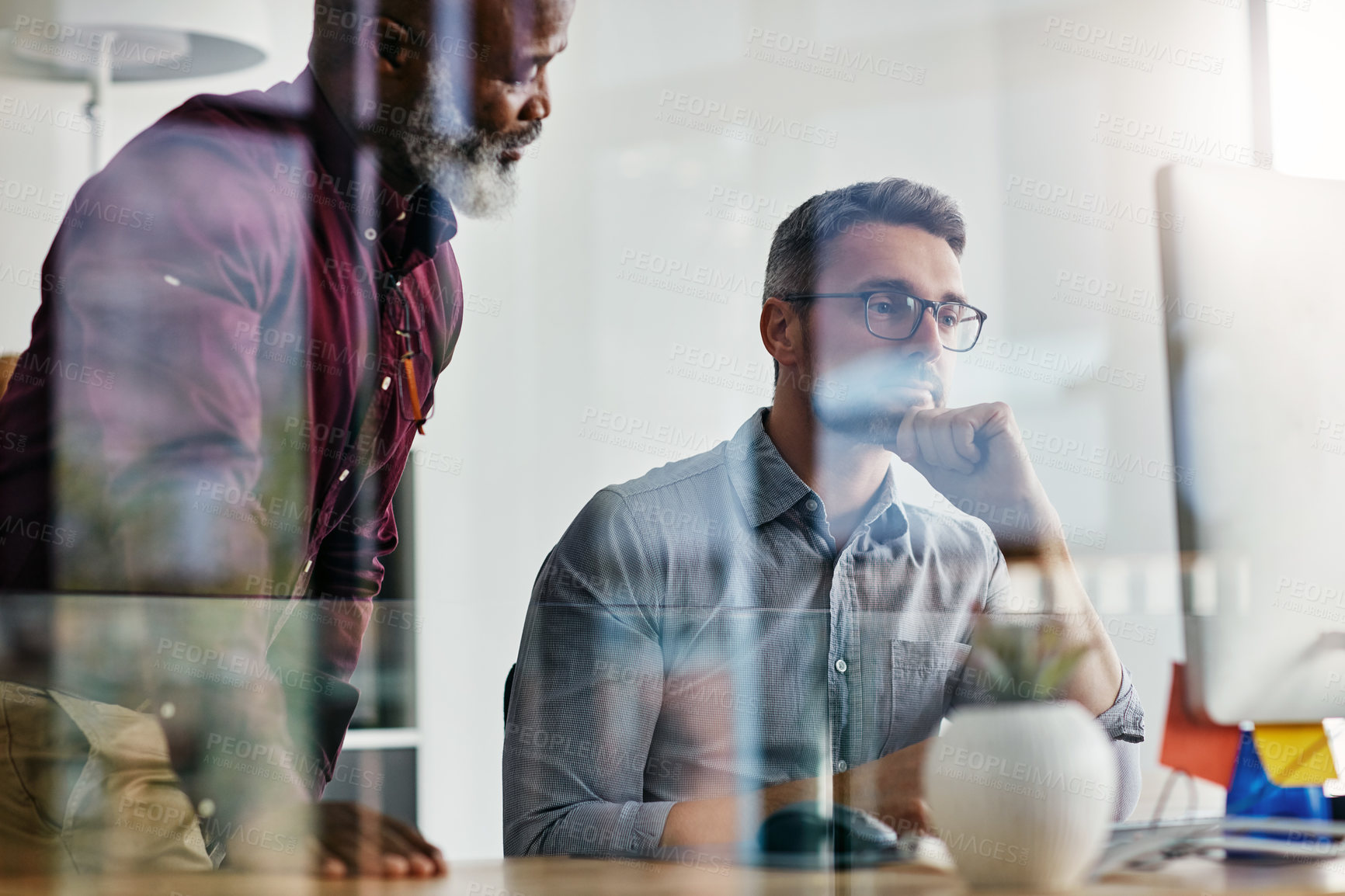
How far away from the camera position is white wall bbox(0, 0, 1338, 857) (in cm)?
121

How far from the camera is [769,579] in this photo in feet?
4.74

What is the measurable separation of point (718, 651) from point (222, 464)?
0.59m

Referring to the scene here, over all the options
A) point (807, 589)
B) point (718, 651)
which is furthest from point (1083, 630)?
point (718, 651)

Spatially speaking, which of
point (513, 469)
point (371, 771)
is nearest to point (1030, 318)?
point (513, 469)

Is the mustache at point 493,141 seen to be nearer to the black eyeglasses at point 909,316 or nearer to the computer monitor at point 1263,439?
the black eyeglasses at point 909,316

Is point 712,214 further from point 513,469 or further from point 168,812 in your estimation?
point 168,812

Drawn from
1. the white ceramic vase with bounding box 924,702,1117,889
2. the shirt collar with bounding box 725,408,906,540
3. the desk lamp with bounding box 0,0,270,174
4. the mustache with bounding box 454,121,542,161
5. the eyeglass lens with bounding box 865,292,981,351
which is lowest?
the white ceramic vase with bounding box 924,702,1117,889

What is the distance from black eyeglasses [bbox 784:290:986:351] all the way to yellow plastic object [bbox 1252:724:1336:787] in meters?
0.61

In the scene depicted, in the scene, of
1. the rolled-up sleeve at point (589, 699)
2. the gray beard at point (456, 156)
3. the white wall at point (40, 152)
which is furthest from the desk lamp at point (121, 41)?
the rolled-up sleeve at point (589, 699)

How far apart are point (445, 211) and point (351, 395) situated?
0.22m

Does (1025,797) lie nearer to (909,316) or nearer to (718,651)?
(718,651)

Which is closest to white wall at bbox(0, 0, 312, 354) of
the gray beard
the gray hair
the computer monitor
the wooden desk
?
the gray beard

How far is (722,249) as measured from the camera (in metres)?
1.44

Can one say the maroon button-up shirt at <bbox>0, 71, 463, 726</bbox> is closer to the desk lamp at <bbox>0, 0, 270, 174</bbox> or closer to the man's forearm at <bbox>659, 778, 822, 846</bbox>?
the desk lamp at <bbox>0, 0, 270, 174</bbox>
